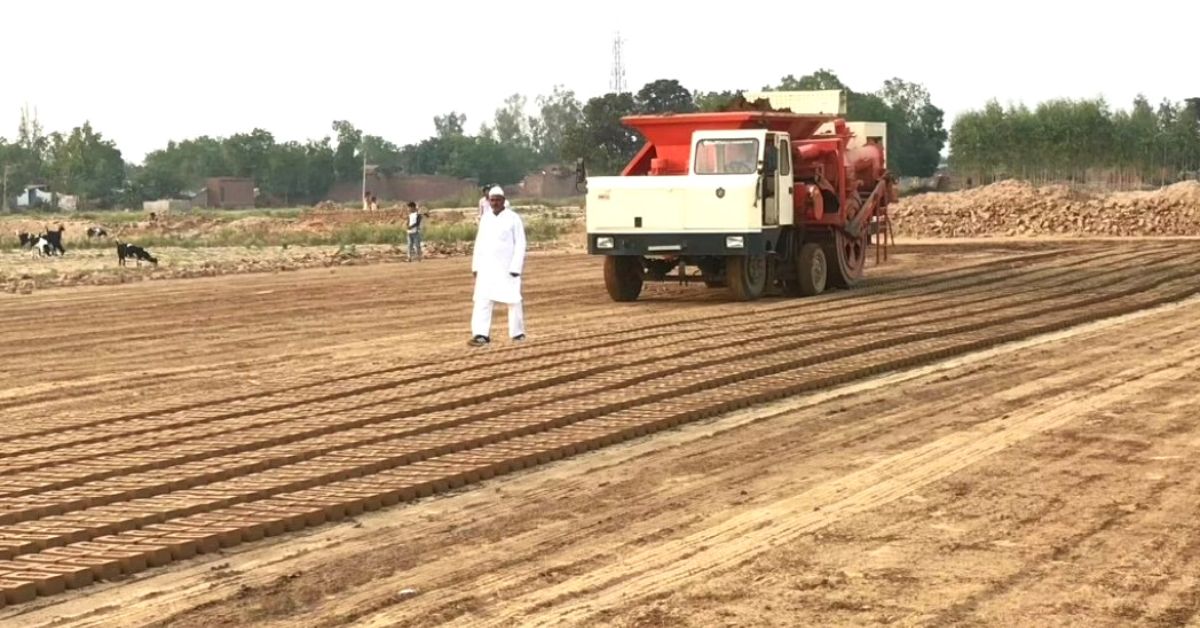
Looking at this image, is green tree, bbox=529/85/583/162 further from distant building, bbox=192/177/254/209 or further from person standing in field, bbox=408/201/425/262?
person standing in field, bbox=408/201/425/262

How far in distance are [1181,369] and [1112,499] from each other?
5888 mm

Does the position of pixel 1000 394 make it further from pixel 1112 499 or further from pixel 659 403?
pixel 1112 499

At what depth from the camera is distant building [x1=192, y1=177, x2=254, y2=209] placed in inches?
4459

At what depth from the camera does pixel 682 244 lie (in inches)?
845

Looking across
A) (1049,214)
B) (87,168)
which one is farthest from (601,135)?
(87,168)

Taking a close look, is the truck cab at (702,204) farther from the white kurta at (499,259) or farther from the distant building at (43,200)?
the distant building at (43,200)

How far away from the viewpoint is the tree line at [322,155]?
8906 centimetres

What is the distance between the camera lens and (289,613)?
648 centimetres

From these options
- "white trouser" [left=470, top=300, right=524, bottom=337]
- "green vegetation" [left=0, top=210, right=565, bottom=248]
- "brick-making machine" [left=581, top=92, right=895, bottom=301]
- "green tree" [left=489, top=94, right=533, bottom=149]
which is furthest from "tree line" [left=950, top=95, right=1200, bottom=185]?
"green tree" [left=489, top=94, right=533, bottom=149]

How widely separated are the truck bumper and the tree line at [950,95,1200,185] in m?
62.1

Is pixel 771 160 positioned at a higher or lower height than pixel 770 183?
higher

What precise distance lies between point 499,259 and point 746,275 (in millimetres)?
6670

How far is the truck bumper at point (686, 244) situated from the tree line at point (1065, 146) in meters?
62.1

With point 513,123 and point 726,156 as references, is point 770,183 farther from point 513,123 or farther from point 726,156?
point 513,123
